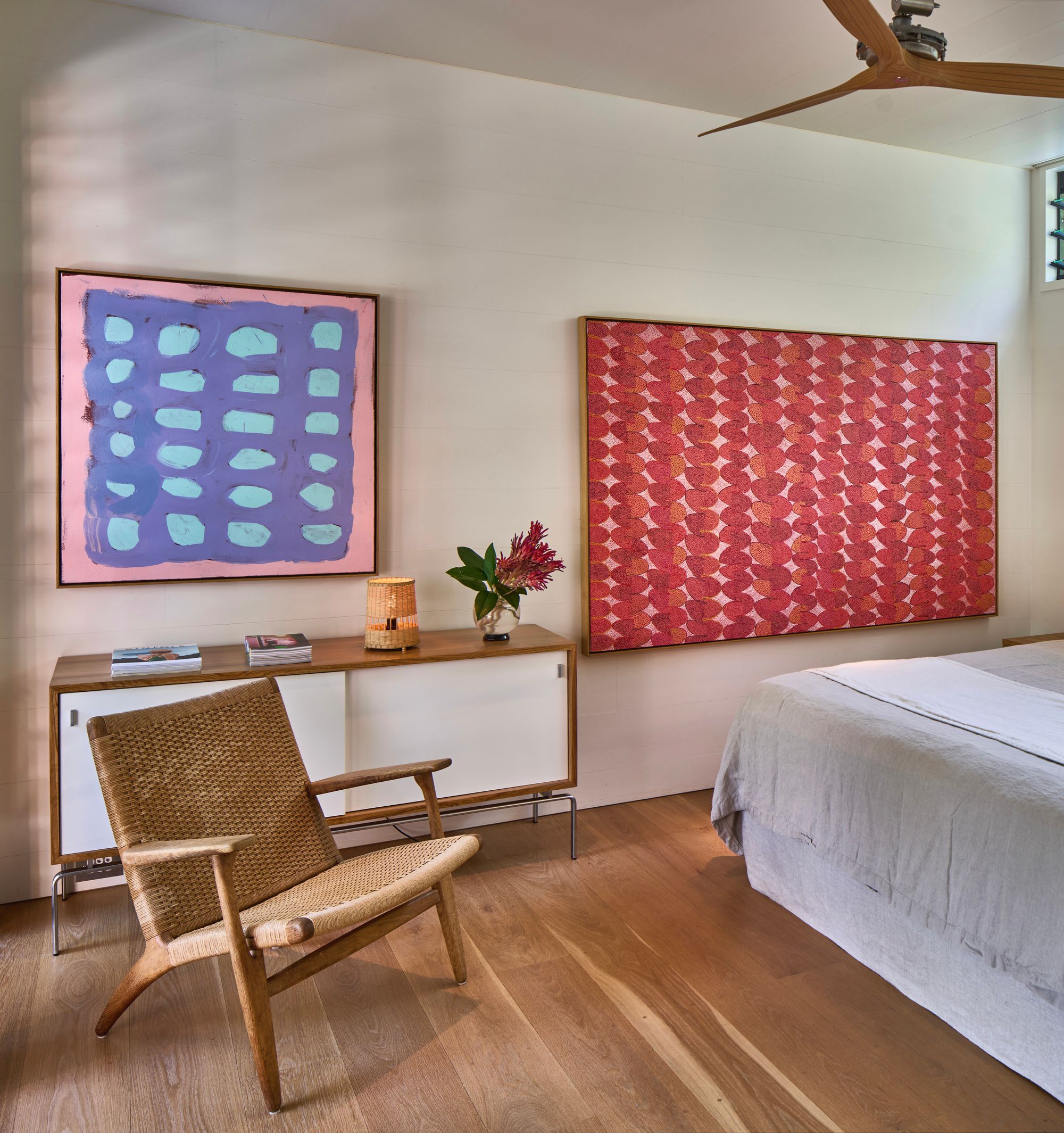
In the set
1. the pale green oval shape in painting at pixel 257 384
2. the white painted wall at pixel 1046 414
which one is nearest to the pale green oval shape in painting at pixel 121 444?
the pale green oval shape in painting at pixel 257 384

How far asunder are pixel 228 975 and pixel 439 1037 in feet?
2.21

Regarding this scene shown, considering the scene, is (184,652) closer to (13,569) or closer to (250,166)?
(13,569)

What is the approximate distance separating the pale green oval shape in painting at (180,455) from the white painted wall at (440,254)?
1.13 feet

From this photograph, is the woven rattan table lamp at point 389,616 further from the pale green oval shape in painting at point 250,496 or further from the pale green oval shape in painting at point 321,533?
the pale green oval shape in painting at point 250,496

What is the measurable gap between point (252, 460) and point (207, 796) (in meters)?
→ 1.20

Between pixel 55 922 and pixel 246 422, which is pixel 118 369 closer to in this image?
pixel 246 422

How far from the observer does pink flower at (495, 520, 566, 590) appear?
9.91 ft

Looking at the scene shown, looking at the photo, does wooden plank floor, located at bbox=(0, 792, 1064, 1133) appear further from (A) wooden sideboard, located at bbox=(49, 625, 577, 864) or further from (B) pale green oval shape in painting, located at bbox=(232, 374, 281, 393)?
(B) pale green oval shape in painting, located at bbox=(232, 374, 281, 393)

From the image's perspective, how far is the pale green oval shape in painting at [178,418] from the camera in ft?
9.21

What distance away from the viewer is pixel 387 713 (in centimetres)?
277

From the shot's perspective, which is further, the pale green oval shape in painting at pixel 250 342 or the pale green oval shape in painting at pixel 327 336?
the pale green oval shape in painting at pixel 327 336

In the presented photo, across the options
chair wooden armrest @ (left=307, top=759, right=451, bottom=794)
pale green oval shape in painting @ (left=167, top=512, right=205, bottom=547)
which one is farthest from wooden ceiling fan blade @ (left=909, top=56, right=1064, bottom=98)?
pale green oval shape in painting @ (left=167, top=512, right=205, bottom=547)

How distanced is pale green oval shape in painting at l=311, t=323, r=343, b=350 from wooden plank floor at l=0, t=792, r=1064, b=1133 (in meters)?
1.90

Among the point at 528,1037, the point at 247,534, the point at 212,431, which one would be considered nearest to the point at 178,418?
the point at 212,431
